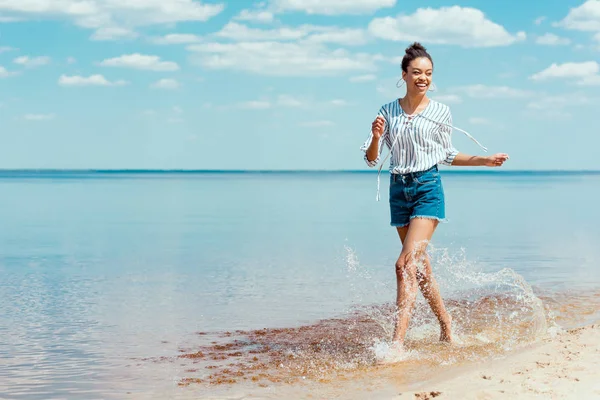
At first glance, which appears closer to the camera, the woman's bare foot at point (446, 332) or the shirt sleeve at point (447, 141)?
the shirt sleeve at point (447, 141)

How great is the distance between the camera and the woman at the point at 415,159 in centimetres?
575

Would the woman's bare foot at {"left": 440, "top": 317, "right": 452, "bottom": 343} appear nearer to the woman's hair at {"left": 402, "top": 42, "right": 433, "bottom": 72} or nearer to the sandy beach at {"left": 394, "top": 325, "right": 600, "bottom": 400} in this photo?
the sandy beach at {"left": 394, "top": 325, "right": 600, "bottom": 400}

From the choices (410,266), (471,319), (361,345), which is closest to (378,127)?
(410,266)

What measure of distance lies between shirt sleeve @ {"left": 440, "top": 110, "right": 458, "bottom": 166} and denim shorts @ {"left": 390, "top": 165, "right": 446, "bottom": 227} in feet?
0.43

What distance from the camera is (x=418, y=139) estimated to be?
19.0 ft

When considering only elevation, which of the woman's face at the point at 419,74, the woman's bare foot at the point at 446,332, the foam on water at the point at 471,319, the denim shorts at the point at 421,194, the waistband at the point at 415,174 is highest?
the woman's face at the point at 419,74

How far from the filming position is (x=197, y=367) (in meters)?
6.11

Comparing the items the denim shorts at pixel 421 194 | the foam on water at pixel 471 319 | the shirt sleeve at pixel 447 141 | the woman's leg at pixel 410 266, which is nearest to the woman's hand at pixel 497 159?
the shirt sleeve at pixel 447 141

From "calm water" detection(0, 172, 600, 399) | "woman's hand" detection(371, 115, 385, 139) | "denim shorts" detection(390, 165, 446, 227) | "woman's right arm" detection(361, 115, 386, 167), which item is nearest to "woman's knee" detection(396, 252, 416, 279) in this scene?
"denim shorts" detection(390, 165, 446, 227)

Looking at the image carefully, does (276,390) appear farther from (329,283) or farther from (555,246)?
(555,246)

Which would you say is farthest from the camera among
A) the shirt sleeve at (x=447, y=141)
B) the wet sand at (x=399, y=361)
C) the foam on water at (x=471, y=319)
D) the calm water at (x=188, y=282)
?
the calm water at (x=188, y=282)

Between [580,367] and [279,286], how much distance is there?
564 centimetres

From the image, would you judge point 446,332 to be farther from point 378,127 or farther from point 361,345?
point 378,127

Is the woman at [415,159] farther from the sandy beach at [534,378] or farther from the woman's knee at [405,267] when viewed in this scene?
the sandy beach at [534,378]
